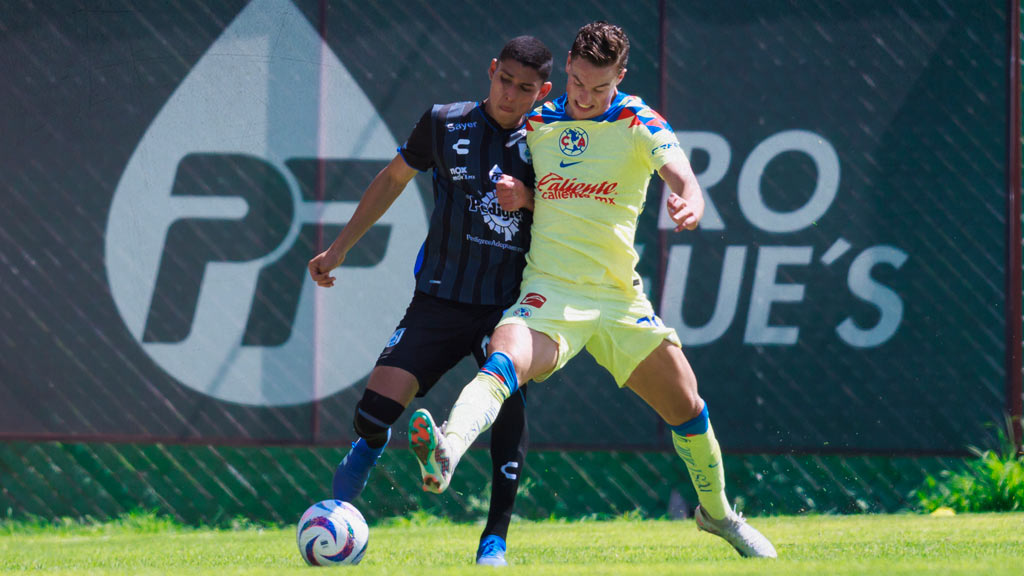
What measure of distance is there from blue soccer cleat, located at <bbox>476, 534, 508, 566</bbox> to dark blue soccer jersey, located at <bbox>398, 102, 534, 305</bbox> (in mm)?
781

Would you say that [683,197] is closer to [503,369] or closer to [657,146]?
[657,146]

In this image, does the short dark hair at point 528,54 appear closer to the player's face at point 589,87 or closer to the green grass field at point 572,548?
the player's face at point 589,87

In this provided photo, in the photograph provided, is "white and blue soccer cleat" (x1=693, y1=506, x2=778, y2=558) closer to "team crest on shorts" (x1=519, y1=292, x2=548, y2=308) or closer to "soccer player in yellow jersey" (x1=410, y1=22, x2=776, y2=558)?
"soccer player in yellow jersey" (x1=410, y1=22, x2=776, y2=558)

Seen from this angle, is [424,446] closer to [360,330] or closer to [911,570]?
[911,570]

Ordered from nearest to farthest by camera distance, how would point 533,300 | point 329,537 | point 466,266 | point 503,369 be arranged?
point 503,369
point 329,537
point 533,300
point 466,266

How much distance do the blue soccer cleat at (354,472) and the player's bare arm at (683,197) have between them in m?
1.31

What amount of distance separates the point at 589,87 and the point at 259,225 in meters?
3.02

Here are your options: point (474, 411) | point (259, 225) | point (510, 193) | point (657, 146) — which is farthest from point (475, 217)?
point (259, 225)

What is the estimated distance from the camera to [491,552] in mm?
3697

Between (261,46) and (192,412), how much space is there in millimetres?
1948

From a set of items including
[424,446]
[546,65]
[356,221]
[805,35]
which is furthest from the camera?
[805,35]

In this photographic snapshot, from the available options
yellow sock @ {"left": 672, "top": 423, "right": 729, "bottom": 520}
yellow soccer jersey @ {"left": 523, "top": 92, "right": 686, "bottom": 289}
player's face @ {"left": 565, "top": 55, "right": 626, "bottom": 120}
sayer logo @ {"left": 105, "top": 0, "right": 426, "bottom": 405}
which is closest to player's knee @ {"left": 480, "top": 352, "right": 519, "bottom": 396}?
yellow soccer jersey @ {"left": 523, "top": 92, "right": 686, "bottom": 289}

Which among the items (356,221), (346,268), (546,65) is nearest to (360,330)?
(346,268)

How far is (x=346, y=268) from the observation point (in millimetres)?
6195
